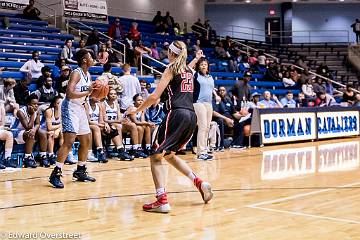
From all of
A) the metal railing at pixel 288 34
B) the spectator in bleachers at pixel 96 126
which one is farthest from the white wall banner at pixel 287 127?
the metal railing at pixel 288 34

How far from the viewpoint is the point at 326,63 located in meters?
25.6

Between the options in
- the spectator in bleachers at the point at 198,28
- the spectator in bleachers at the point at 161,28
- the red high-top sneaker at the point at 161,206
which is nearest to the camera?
the red high-top sneaker at the point at 161,206

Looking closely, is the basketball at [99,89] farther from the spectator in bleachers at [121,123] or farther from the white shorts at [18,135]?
the spectator in bleachers at [121,123]

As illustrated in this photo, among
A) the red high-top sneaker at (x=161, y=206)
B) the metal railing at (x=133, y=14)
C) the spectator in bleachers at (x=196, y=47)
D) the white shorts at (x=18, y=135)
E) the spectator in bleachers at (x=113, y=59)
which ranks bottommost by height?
the red high-top sneaker at (x=161, y=206)

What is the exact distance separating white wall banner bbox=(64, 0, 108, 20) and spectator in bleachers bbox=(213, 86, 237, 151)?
8.06 meters

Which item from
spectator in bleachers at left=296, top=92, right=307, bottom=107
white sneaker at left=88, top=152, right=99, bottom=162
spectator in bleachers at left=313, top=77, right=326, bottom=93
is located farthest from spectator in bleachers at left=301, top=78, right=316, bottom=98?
white sneaker at left=88, top=152, right=99, bottom=162

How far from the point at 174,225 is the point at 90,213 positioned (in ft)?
2.97

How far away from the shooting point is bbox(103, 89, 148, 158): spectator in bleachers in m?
9.95

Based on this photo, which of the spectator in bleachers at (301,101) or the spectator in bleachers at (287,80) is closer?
the spectator in bleachers at (301,101)

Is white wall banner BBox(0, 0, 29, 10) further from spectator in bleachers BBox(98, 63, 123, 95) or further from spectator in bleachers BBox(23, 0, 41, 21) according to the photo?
spectator in bleachers BBox(98, 63, 123, 95)

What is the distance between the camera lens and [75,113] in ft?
21.5

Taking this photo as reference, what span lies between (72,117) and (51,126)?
8.05 ft

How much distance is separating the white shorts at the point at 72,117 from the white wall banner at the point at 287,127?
659 cm

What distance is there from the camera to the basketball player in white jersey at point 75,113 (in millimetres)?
6441
